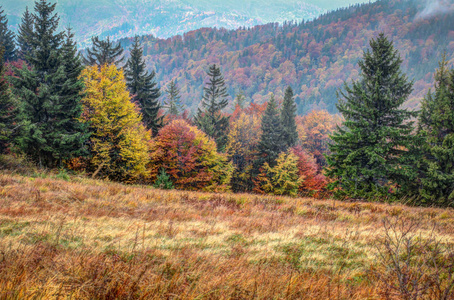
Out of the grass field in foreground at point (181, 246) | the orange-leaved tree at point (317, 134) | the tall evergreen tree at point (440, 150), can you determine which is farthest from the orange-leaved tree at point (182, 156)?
the orange-leaved tree at point (317, 134)

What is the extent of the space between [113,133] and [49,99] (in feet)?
16.9

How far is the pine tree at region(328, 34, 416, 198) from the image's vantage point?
15.9 meters

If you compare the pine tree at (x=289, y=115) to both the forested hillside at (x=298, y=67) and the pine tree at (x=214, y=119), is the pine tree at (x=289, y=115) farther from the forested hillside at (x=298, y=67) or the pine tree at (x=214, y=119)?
the forested hillside at (x=298, y=67)

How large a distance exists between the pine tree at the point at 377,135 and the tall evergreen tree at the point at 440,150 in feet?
4.01

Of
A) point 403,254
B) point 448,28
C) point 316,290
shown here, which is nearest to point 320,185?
point 403,254

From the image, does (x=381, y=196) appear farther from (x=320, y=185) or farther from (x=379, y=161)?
(x=320, y=185)

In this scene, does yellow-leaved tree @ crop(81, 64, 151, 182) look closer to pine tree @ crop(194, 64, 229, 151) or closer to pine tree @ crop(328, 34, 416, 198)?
pine tree @ crop(328, 34, 416, 198)

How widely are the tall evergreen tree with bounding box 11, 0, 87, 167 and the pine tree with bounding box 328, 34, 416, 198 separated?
2050cm

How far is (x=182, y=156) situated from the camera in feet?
79.8

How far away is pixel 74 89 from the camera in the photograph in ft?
61.3

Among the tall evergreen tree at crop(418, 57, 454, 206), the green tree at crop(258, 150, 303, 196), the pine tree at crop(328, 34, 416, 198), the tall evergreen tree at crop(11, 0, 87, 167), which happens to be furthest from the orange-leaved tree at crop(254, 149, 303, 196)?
the tall evergreen tree at crop(11, 0, 87, 167)

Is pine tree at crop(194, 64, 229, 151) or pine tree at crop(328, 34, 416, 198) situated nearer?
pine tree at crop(328, 34, 416, 198)

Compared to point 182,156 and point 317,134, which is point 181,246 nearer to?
point 182,156

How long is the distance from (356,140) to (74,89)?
22.6 metres
